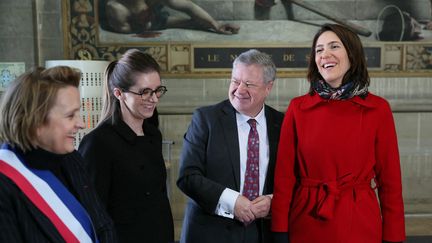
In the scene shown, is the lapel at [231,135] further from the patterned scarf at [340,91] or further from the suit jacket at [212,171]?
the patterned scarf at [340,91]

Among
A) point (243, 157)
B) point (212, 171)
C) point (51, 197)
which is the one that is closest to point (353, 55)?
point (243, 157)

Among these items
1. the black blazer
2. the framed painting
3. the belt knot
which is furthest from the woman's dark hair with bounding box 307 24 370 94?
the framed painting

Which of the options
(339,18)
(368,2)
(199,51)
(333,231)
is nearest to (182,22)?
(199,51)

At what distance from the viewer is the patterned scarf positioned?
1.99 meters

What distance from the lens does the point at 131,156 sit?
6.46 ft

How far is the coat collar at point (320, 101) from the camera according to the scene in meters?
1.98

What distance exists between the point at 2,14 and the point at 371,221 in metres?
5.19

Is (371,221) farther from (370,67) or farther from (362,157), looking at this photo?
(370,67)

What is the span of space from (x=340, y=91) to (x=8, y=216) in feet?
4.68

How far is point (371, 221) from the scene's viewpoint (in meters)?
1.97

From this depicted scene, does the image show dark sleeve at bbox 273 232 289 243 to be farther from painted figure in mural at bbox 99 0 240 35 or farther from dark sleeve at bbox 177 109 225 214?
painted figure in mural at bbox 99 0 240 35

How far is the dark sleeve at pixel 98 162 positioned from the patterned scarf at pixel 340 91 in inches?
39.2

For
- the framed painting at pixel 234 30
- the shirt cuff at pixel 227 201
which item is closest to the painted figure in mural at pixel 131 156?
the shirt cuff at pixel 227 201

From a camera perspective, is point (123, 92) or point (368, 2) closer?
point (123, 92)
